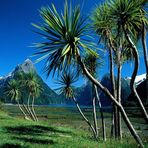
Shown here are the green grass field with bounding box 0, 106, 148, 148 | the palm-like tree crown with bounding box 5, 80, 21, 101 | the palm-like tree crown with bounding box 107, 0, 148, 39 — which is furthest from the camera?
the palm-like tree crown with bounding box 5, 80, 21, 101

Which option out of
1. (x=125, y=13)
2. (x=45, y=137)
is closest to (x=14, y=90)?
(x=45, y=137)

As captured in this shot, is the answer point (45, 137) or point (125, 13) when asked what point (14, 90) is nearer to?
point (45, 137)

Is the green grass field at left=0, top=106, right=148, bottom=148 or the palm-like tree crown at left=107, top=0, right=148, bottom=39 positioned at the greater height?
the palm-like tree crown at left=107, top=0, right=148, bottom=39

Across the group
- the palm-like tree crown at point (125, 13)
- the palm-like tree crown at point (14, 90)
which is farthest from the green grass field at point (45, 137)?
the palm-like tree crown at point (14, 90)

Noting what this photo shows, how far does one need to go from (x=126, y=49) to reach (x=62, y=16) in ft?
33.1

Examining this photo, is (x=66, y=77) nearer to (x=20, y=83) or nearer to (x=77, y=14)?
(x=20, y=83)

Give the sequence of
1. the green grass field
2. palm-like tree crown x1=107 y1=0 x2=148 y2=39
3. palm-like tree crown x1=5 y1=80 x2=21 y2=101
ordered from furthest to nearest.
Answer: palm-like tree crown x1=5 y1=80 x2=21 y2=101
the green grass field
palm-like tree crown x1=107 y1=0 x2=148 y2=39

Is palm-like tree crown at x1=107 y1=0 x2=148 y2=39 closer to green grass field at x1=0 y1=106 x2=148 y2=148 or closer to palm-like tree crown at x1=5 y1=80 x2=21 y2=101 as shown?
green grass field at x1=0 y1=106 x2=148 y2=148

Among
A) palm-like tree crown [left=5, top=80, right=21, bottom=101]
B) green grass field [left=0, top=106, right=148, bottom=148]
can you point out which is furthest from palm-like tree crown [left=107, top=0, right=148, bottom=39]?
palm-like tree crown [left=5, top=80, right=21, bottom=101]

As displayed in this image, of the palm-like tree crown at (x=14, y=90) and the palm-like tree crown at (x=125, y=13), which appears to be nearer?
the palm-like tree crown at (x=125, y=13)

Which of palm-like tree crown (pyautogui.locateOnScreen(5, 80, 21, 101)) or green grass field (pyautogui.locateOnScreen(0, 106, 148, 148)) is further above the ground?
palm-like tree crown (pyautogui.locateOnScreen(5, 80, 21, 101))

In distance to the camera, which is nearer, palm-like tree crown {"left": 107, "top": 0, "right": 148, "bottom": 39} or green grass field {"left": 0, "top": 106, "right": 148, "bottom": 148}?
palm-like tree crown {"left": 107, "top": 0, "right": 148, "bottom": 39}

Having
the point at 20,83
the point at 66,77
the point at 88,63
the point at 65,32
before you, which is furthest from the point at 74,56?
the point at 20,83

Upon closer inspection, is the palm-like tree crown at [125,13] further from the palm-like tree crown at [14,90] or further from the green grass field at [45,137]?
the palm-like tree crown at [14,90]
